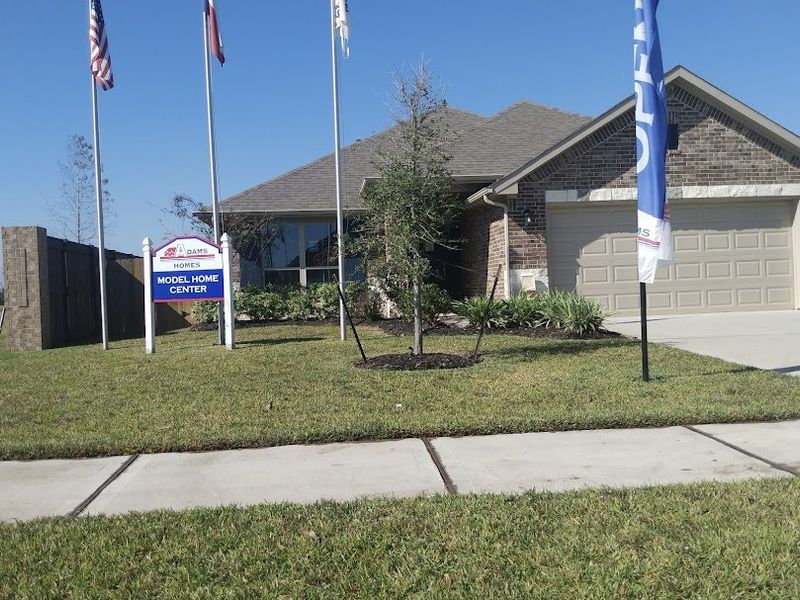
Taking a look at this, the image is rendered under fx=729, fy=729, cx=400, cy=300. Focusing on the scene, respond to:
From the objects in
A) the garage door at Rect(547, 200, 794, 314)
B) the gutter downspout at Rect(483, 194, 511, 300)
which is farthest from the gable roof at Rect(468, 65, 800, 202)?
the garage door at Rect(547, 200, 794, 314)

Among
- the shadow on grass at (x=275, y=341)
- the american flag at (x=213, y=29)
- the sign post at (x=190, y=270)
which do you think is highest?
the american flag at (x=213, y=29)

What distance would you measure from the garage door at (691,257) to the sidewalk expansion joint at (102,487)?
11.5 m

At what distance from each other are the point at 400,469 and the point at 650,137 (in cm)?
488

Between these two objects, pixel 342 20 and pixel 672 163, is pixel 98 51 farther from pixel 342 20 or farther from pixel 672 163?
pixel 672 163

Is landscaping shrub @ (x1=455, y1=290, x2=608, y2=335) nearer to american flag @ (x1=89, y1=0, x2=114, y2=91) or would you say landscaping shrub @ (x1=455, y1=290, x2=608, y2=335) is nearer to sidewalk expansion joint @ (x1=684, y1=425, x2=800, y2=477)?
sidewalk expansion joint @ (x1=684, y1=425, x2=800, y2=477)

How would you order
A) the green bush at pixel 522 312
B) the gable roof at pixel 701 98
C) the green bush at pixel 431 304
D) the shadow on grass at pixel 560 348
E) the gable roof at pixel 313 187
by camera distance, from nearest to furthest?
the shadow on grass at pixel 560 348, the green bush at pixel 522 312, the green bush at pixel 431 304, the gable roof at pixel 701 98, the gable roof at pixel 313 187

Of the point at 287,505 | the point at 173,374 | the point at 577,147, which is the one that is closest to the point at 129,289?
the point at 173,374

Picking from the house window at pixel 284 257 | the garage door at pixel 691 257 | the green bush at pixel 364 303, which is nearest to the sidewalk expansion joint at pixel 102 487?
the green bush at pixel 364 303

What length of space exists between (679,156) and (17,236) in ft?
45.3

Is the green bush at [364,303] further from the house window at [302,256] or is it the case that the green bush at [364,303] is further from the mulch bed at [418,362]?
the mulch bed at [418,362]

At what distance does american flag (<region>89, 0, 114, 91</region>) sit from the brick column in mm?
3270

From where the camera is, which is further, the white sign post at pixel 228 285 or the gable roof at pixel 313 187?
the gable roof at pixel 313 187

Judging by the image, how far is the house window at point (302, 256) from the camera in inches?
773

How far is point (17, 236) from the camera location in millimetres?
14375
